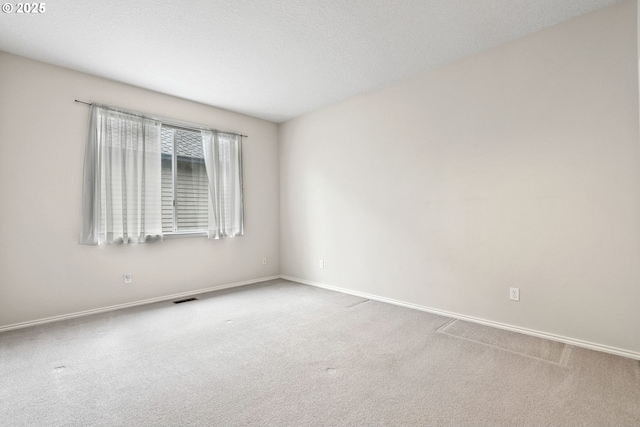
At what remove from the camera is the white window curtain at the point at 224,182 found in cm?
441

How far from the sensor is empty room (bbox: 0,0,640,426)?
1929mm

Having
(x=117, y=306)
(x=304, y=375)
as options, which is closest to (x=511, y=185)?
(x=304, y=375)

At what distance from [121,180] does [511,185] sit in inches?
165

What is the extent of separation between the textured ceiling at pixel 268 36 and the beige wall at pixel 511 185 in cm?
31

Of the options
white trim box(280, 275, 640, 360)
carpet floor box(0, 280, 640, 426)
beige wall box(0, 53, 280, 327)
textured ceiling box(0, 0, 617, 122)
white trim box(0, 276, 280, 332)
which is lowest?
carpet floor box(0, 280, 640, 426)

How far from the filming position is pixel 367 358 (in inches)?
90.0

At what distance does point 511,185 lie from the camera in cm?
282

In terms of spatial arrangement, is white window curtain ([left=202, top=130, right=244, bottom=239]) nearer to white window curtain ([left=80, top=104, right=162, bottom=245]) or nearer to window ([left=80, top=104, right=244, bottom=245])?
window ([left=80, top=104, right=244, bottom=245])

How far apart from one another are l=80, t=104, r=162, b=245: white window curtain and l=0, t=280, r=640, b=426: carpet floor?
3.37 feet

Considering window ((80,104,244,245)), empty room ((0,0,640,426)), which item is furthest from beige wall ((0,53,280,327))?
window ((80,104,244,245))

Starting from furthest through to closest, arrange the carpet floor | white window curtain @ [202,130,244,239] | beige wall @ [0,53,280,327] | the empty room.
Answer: white window curtain @ [202,130,244,239] → beige wall @ [0,53,280,327] → the empty room → the carpet floor

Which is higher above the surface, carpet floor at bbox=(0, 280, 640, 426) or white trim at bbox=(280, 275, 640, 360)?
white trim at bbox=(280, 275, 640, 360)

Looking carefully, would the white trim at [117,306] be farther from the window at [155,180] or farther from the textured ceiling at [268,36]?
the textured ceiling at [268,36]

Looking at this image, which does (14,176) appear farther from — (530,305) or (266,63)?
(530,305)
